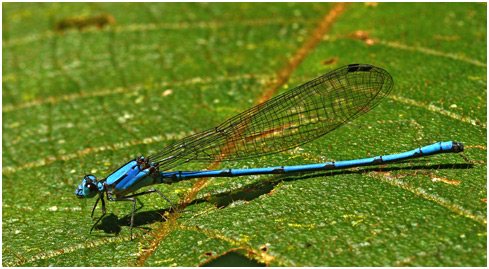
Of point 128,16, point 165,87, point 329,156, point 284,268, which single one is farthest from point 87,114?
point 284,268

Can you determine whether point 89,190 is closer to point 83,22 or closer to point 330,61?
point 330,61

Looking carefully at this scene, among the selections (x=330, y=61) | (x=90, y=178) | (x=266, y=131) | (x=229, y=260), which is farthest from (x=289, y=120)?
(x=90, y=178)

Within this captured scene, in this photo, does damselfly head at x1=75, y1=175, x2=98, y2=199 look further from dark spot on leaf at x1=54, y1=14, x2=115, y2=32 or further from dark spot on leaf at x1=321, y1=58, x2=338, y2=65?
dark spot on leaf at x1=54, y1=14, x2=115, y2=32

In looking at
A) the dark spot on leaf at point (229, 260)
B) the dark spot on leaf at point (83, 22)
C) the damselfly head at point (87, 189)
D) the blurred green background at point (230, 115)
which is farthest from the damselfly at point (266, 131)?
the dark spot on leaf at point (83, 22)

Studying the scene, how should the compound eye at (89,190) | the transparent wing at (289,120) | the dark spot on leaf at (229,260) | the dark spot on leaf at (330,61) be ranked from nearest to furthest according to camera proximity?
the dark spot on leaf at (229,260)
the compound eye at (89,190)
the transparent wing at (289,120)
the dark spot on leaf at (330,61)

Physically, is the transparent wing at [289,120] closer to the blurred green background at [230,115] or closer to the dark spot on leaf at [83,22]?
the blurred green background at [230,115]

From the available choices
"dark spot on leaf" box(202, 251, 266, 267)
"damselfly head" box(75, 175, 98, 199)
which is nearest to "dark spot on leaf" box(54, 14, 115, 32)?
"damselfly head" box(75, 175, 98, 199)
